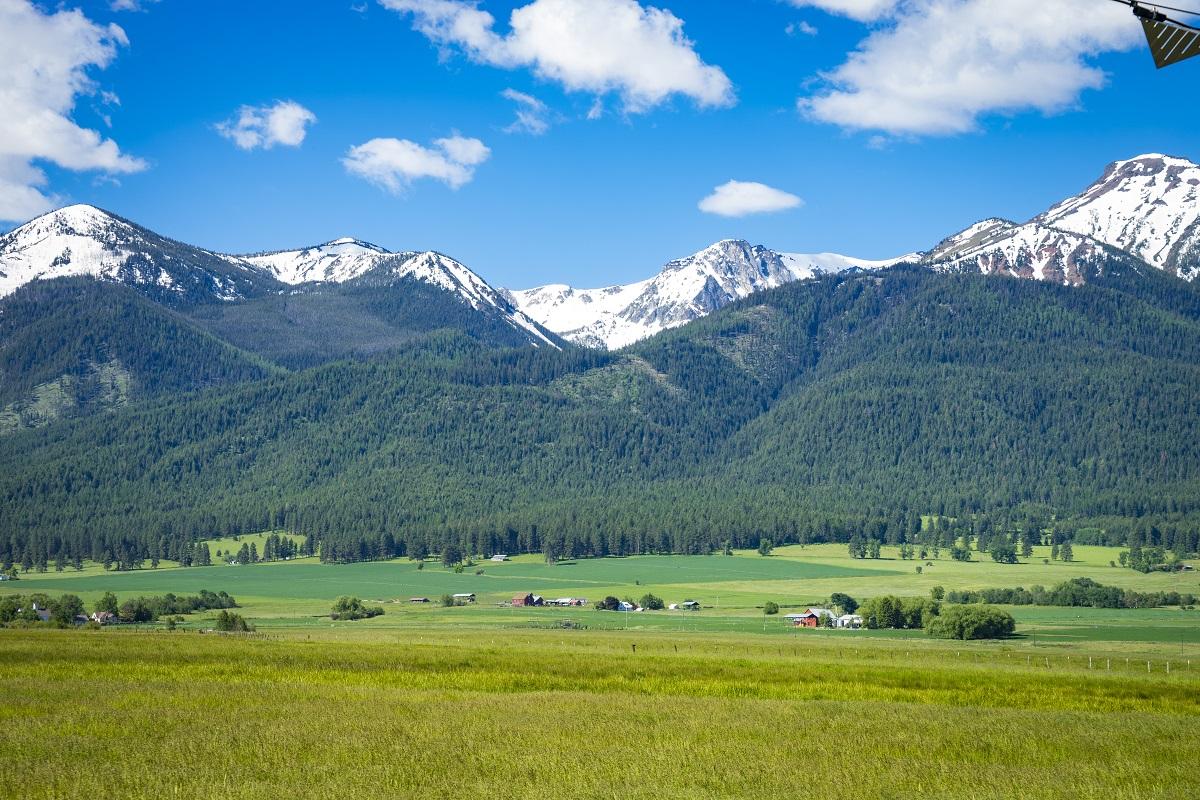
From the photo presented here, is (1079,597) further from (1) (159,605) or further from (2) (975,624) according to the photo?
(1) (159,605)

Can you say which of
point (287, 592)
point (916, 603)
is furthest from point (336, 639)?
point (287, 592)

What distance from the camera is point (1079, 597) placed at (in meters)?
158

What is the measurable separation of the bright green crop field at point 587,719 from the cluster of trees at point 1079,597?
185 ft

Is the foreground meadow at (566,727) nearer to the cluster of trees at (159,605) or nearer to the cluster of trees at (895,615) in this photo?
the cluster of trees at (895,615)

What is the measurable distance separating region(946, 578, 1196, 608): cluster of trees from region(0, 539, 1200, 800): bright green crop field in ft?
185

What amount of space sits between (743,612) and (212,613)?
6808cm

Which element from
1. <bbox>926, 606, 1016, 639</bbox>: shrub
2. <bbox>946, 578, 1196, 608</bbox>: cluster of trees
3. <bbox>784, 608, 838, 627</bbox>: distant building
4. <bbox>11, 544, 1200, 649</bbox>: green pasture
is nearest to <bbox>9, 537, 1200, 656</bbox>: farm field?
<bbox>11, 544, 1200, 649</bbox>: green pasture

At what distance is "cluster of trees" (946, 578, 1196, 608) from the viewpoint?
6038 inches

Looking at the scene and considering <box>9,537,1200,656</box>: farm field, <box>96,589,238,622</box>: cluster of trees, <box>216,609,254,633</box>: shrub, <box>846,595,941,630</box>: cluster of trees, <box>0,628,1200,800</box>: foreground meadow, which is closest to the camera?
<box>0,628,1200,800</box>: foreground meadow

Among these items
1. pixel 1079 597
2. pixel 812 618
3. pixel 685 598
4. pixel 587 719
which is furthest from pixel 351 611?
pixel 587 719

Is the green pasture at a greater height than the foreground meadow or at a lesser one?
lesser

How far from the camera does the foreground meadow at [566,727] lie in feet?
107

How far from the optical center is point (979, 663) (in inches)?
3280

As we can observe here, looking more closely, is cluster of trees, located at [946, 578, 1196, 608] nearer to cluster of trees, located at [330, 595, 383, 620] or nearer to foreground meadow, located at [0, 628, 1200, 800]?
cluster of trees, located at [330, 595, 383, 620]
